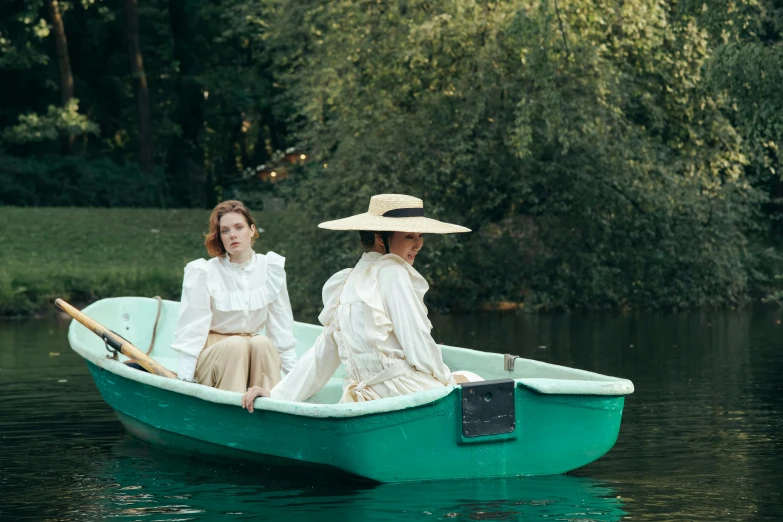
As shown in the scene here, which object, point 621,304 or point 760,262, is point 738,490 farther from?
point 760,262

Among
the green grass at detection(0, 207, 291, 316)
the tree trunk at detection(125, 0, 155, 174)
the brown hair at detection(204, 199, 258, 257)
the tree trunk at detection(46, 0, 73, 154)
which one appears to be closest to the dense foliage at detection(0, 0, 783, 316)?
the green grass at detection(0, 207, 291, 316)

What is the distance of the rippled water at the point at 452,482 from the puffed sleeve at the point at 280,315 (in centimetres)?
89

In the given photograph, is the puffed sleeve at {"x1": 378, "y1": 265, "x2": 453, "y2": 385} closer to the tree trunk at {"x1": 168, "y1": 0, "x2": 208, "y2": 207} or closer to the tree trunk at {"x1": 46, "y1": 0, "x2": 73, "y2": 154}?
the tree trunk at {"x1": 46, "y1": 0, "x2": 73, "y2": 154}

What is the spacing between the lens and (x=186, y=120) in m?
37.3

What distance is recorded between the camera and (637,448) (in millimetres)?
8461

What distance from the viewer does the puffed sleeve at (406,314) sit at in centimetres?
711

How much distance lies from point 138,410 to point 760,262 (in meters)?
16.8

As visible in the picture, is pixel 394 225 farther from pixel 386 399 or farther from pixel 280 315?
pixel 280 315

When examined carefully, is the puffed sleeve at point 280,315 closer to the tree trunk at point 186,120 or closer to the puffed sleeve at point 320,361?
the puffed sleeve at point 320,361

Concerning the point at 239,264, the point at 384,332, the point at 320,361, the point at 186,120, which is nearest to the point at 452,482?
the point at 384,332

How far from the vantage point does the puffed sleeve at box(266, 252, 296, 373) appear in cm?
874

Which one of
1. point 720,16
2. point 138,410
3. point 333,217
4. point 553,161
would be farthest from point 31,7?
point 138,410

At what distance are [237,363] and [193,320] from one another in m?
0.37

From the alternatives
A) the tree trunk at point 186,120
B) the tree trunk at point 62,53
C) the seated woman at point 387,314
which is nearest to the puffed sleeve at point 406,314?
the seated woman at point 387,314
